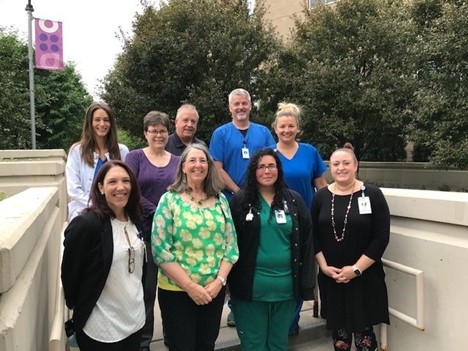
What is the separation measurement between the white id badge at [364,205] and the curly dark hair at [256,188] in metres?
0.56

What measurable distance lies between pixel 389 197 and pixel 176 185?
5.90ft

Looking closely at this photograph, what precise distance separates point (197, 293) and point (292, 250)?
29.5 inches

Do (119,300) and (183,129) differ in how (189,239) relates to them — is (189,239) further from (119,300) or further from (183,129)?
(183,129)

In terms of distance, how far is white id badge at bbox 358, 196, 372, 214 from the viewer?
10.4 ft

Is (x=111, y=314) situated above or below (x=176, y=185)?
below

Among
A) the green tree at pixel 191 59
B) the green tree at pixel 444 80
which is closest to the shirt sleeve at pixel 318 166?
the green tree at pixel 444 80

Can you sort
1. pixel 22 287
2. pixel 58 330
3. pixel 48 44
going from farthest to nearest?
pixel 48 44
pixel 58 330
pixel 22 287

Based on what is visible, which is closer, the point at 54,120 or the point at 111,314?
the point at 111,314

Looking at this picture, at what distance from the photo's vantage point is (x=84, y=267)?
2369 mm

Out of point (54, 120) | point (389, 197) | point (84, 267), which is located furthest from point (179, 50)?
point (54, 120)

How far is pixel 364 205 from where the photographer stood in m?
3.20

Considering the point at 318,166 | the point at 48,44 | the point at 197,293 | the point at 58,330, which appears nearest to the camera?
the point at 58,330

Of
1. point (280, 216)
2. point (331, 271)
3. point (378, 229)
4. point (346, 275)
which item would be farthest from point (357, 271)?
point (280, 216)

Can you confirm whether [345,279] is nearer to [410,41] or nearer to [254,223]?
[254,223]
